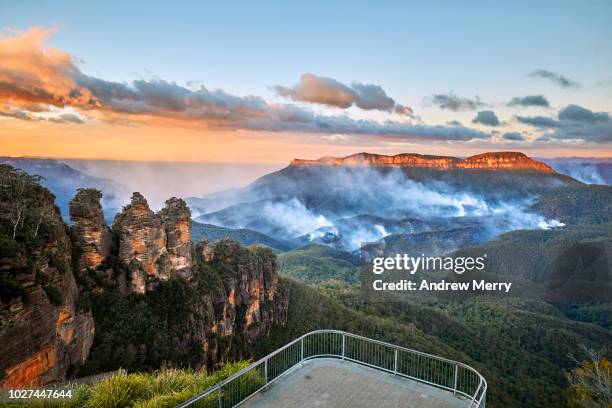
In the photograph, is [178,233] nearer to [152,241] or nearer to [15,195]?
[152,241]

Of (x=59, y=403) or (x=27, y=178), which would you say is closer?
(x=59, y=403)

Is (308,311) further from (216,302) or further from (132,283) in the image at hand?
(132,283)

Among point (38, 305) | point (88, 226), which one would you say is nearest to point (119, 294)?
point (88, 226)

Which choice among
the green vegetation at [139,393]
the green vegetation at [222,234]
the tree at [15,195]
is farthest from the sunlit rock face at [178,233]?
the green vegetation at [222,234]

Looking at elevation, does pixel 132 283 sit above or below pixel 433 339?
above

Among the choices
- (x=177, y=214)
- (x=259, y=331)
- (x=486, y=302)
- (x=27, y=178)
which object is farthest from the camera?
(x=486, y=302)

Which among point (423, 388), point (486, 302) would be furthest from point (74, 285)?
point (486, 302)

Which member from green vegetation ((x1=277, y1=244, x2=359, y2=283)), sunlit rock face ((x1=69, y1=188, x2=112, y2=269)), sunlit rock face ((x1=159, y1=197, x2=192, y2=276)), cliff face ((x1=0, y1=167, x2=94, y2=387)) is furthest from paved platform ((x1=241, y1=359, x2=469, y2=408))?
green vegetation ((x1=277, y1=244, x2=359, y2=283))

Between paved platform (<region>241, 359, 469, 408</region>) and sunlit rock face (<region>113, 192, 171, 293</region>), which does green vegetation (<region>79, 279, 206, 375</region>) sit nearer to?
sunlit rock face (<region>113, 192, 171, 293</region>)
